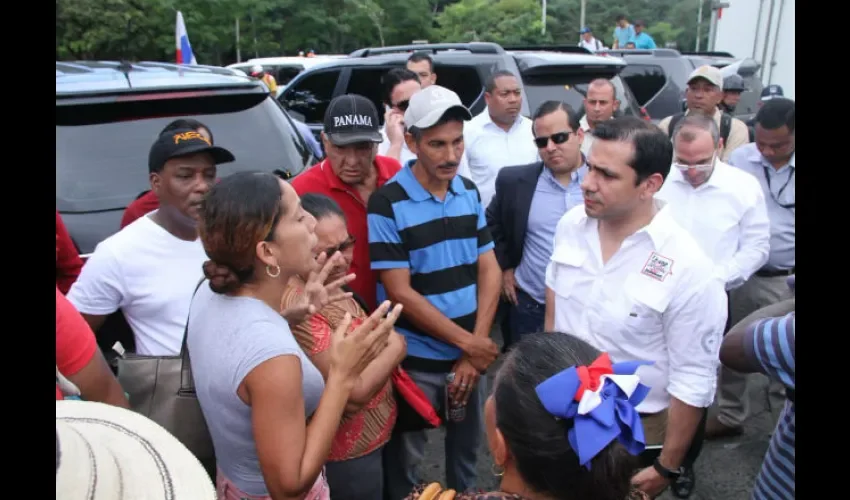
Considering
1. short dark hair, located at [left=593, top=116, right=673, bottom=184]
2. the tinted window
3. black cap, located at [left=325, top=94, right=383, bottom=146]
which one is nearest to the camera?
short dark hair, located at [left=593, top=116, right=673, bottom=184]

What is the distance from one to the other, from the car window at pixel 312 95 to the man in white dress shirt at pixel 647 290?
18.5 ft

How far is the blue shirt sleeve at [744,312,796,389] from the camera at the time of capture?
1.61 m

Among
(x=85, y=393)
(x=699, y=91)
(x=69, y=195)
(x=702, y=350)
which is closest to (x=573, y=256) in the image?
(x=702, y=350)

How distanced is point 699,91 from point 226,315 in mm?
4854

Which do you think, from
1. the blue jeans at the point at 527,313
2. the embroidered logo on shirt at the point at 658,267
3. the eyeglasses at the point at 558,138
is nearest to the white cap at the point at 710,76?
the eyeglasses at the point at 558,138

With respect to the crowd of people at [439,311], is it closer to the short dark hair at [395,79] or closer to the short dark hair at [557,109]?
the short dark hair at [557,109]

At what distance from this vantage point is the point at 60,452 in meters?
0.99

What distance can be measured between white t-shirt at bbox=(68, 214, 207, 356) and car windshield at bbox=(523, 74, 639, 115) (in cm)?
432

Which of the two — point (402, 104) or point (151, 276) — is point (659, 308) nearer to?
point (151, 276)

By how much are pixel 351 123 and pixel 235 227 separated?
149cm

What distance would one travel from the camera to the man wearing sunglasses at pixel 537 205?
3.54 m

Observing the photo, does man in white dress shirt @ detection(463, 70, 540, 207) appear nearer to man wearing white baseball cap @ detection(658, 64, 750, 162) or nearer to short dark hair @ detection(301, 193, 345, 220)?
man wearing white baseball cap @ detection(658, 64, 750, 162)

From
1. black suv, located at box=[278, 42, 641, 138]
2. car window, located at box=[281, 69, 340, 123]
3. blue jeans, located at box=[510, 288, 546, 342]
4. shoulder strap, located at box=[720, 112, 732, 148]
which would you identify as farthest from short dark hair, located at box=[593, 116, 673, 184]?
car window, located at box=[281, 69, 340, 123]

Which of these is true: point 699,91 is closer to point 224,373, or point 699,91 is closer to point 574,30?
point 224,373
